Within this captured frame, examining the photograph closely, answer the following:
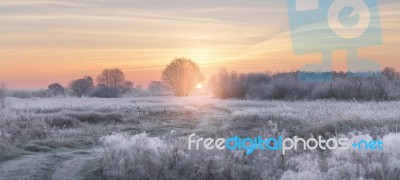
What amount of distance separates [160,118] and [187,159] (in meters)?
16.6

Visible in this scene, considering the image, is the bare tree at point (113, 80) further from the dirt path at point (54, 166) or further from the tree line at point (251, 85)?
the dirt path at point (54, 166)

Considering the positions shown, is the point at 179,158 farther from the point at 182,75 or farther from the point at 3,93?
the point at 182,75

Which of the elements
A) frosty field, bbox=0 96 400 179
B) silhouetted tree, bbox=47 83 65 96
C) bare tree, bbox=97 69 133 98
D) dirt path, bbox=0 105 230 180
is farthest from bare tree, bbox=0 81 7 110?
silhouetted tree, bbox=47 83 65 96

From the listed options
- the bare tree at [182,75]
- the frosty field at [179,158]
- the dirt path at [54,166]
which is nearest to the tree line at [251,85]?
the bare tree at [182,75]

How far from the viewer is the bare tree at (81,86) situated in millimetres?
91000

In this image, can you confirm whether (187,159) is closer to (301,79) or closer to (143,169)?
(143,169)

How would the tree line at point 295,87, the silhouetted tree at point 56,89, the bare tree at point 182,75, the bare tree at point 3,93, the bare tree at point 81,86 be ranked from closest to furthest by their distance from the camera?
the bare tree at point 3,93, the tree line at point 295,87, the bare tree at point 182,75, the bare tree at point 81,86, the silhouetted tree at point 56,89

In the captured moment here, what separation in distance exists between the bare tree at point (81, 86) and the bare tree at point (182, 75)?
2246 centimetres

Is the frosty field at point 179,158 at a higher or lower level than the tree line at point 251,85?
lower

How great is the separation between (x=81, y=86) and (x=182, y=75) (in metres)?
27.3

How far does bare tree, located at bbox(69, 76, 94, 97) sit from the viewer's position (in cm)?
9100

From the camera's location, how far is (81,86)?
91.8 m

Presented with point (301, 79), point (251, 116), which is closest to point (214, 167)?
point (251, 116)

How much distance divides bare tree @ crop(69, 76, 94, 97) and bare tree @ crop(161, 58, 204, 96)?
2246cm
